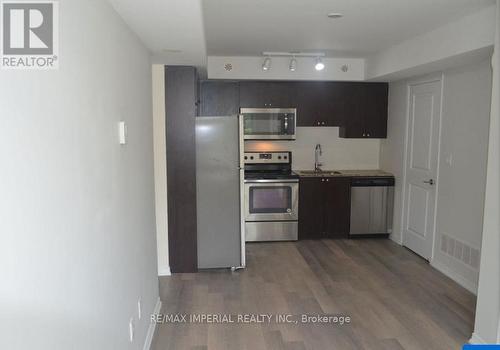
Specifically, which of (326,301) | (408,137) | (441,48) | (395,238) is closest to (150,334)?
(326,301)

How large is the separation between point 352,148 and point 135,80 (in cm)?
415

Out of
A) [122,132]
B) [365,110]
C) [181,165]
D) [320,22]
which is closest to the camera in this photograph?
[122,132]

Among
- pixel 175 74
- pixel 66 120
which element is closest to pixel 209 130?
pixel 175 74

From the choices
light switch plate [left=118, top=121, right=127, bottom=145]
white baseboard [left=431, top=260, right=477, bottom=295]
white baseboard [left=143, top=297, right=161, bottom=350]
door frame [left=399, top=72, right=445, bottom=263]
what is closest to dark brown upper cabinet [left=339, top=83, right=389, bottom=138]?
door frame [left=399, top=72, right=445, bottom=263]

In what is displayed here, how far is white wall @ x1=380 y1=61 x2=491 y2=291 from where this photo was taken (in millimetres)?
3809

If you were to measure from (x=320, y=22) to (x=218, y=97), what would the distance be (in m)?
2.27

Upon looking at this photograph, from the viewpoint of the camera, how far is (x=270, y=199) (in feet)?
17.9

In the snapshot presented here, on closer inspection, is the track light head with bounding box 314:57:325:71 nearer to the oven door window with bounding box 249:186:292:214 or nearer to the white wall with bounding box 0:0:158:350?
the oven door window with bounding box 249:186:292:214

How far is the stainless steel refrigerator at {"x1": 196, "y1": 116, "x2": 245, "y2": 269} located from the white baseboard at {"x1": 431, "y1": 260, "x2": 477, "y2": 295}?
216 cm

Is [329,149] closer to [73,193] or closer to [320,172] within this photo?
[320,172]

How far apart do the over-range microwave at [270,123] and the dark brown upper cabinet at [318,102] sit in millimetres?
143

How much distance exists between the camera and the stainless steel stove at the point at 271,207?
213 inches

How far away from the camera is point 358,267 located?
14.9 feet

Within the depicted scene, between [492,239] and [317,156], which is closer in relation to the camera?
[492,239]
